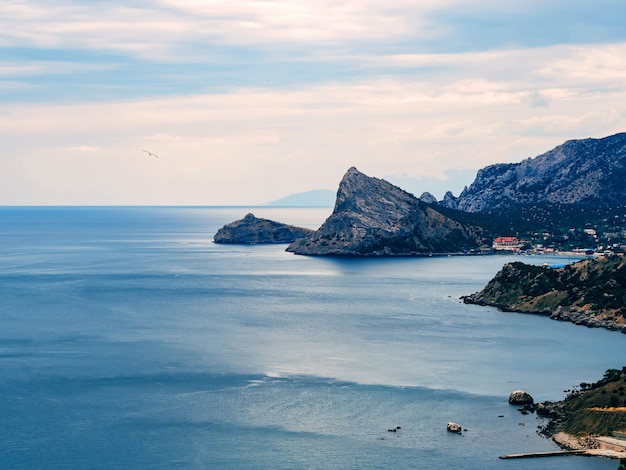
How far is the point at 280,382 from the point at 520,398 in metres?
28.4

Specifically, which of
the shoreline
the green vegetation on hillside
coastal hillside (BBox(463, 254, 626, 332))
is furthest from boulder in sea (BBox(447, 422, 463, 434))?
coastal hillside (BBox(463, 254, 626, 332))

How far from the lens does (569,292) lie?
156375mm

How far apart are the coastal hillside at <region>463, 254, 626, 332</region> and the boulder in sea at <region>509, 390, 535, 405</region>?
51174 millimetres

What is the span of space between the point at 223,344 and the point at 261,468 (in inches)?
2107

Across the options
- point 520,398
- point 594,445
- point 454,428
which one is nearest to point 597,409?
point 594,445

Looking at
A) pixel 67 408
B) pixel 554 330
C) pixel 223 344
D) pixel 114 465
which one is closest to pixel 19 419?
pixel 67 408

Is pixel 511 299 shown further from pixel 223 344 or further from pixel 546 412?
pixel 546 412

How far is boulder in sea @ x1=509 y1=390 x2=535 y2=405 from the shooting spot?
91.3 metres

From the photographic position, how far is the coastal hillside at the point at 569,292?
14488 cm

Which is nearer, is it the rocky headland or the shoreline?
the shoreline

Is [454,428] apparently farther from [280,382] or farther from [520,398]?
[280,382]

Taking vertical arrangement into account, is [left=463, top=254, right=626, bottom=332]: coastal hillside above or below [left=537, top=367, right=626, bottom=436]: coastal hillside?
above

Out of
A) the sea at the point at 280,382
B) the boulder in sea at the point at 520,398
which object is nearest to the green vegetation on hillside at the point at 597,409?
the boulder in sea at the point at 520,398

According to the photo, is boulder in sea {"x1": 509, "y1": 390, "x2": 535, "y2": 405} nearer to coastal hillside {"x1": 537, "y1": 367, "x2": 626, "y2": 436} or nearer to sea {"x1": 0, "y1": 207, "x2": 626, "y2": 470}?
sea {"x1": 0, "y1": 207, "x2": 626, "y2": 470}
